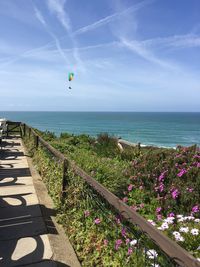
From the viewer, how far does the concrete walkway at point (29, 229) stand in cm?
338

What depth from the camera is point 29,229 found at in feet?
13.6

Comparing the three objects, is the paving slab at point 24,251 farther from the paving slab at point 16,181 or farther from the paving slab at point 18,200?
the paving slab at point 16,181

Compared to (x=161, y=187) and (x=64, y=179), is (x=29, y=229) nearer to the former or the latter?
(x=64, y=179)

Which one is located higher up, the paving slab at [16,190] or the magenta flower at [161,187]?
the magenta flower at [161,187]

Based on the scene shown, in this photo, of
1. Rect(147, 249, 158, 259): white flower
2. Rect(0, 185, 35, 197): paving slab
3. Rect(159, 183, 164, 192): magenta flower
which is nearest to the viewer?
Rect(147, 249, 158, 259): white flower

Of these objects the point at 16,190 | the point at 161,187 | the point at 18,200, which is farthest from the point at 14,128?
the point at 161,187

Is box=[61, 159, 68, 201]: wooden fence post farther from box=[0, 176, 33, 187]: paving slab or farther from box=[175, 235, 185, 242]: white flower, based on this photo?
box=[175, 235, 185, 242]: white flower

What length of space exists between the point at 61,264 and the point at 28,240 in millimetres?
730

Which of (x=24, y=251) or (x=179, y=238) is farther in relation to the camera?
(x=24, y=251)

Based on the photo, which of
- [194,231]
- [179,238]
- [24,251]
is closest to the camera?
[179,238]

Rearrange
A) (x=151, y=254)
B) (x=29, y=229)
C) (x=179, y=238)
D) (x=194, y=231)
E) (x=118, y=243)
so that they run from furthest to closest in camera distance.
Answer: (x=29, y=229), (x=118, y=243), (x=194, y=231), (x=179, y=238), (x=151, y=254)

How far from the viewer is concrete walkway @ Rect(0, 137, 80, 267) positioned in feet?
11.1

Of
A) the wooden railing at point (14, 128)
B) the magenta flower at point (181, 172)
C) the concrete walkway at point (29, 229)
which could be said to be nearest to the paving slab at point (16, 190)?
the concrete walkway at point (29, 229)

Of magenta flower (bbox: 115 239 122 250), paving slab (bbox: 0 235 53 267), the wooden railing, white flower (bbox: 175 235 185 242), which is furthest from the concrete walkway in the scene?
the wooden railing
